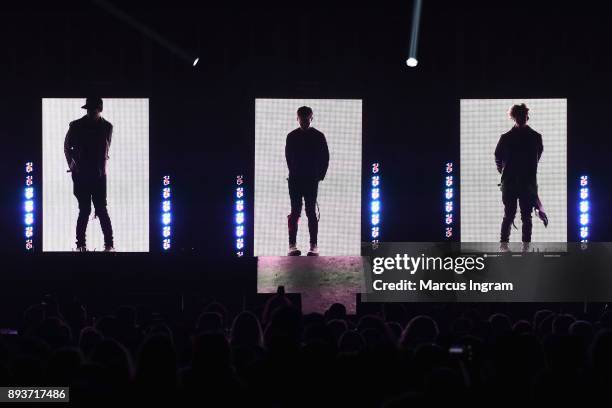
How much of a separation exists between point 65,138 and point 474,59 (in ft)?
25.8

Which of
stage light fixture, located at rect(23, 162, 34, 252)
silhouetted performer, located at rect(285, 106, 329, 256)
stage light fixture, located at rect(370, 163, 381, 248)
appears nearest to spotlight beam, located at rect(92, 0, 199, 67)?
silhouetted performer, located at rect(285, 106, 329, 256)

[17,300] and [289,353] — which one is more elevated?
[289,353]

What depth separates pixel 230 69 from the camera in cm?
1602

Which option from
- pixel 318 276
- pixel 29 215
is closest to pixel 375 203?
pixel 318 276

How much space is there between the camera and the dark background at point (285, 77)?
51.9 ft

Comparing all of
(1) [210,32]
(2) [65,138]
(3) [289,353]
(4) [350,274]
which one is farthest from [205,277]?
(3) [289,353]

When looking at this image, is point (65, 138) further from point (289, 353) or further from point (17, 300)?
point (289, 353)

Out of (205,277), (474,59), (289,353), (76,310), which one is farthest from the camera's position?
(474,59)

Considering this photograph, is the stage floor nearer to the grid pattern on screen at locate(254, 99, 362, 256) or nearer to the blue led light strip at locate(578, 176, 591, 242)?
the grid pattern on screen at locate(254, 99, 362, 256)

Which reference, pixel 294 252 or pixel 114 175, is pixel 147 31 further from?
pixel 294 252

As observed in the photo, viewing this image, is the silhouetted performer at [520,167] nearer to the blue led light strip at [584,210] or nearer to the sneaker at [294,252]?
the blue led light strip at [584,210]

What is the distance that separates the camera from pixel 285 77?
1591cm

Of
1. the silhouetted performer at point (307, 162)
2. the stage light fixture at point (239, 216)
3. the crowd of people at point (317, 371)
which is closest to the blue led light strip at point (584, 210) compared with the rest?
the silhouetted performer at point (307, 162)

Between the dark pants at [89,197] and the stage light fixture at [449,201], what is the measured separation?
6.26 meters
